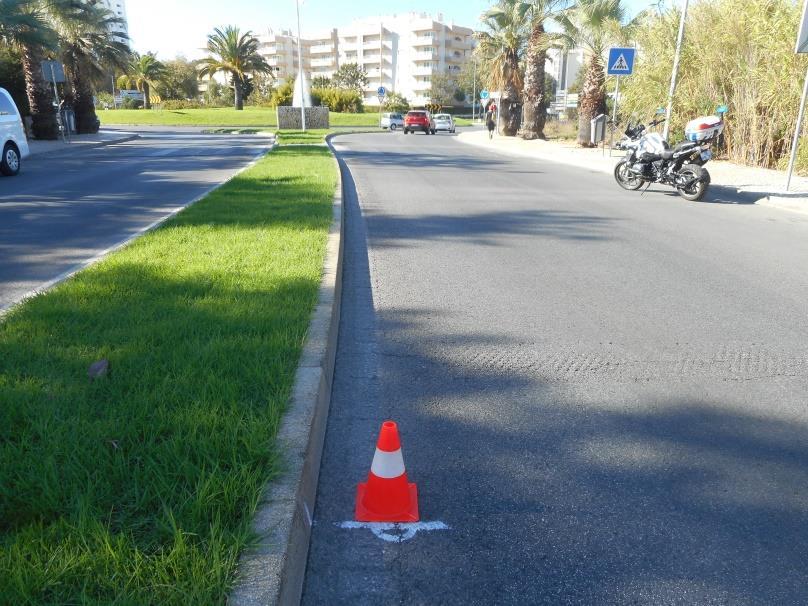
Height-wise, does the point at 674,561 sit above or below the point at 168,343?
below

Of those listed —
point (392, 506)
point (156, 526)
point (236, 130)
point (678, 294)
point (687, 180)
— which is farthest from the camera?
point (236, 130)

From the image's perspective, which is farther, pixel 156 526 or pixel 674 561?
pixel 674 561

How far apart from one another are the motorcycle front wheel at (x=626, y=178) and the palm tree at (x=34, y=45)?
20.9 meters

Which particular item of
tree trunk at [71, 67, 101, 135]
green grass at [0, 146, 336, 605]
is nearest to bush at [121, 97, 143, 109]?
tree trunk at [71, 67, 101, 135]

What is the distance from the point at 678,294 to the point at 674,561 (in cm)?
394

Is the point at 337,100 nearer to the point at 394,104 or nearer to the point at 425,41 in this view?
the point at 394,104

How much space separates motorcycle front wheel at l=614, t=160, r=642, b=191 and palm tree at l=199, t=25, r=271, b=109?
65.0 meters

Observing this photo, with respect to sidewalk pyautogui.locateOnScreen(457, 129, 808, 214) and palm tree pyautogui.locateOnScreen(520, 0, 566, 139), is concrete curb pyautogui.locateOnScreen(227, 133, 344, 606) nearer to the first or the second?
sidewalk pyautogui.locateOnScreen(457, 129, 808, 214)

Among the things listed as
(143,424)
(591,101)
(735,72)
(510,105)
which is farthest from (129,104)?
(143,424)

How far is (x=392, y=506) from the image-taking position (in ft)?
8.74

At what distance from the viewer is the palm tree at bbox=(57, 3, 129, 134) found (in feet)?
107

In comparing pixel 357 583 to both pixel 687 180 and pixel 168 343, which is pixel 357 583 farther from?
pixel 687 180

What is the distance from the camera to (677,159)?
12.5 m

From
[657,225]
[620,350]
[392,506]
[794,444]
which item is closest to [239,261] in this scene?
[620,350]
